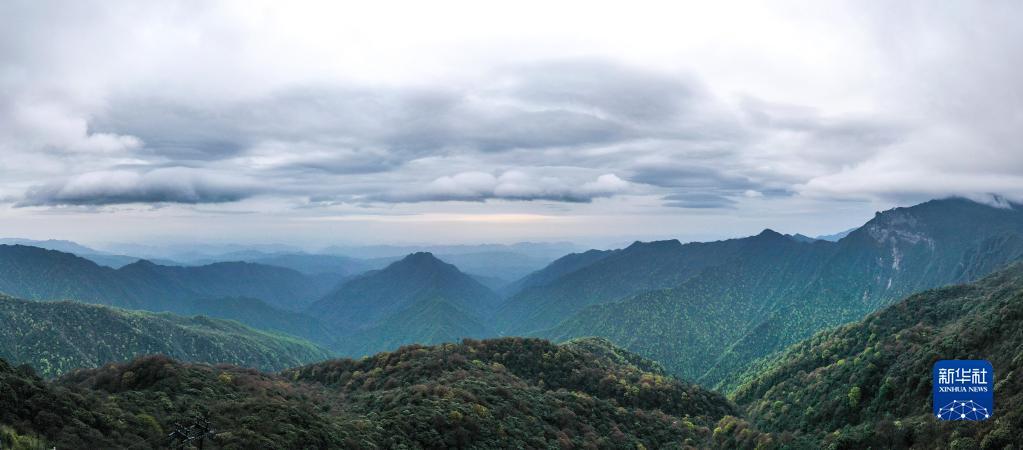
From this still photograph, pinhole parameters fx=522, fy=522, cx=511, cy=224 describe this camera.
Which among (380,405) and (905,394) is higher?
(905,394)

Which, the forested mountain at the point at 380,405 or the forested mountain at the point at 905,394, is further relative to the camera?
the forested mountain at the point at 905,394

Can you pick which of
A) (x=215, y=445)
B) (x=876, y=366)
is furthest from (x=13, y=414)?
(x=876, y=366)

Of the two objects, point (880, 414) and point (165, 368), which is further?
point (880, 414)

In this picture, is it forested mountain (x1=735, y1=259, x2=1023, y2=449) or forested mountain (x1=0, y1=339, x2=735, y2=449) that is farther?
forested mountain (x1=735, y1=259, x2=1023, y2=449)

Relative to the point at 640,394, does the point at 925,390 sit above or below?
above

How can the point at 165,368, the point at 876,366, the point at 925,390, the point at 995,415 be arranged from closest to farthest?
the point at 995,415 → the point at 165,368 → the point at 925,390 → the point at 876,366

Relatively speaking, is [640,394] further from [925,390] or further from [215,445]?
[215,445]

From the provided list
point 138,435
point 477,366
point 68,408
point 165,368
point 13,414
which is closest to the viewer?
point 13,414

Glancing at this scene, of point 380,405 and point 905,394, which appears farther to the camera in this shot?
point 380,405
